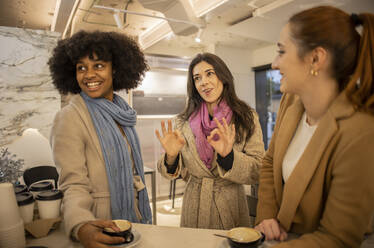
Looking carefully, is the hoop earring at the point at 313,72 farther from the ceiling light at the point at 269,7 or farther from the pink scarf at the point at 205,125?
the ceiling light at the point at 269,7

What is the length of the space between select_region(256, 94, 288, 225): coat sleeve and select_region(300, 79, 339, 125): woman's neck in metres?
0.24

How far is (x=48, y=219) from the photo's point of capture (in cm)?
105

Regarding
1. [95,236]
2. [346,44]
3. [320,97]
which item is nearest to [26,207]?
[95,236]

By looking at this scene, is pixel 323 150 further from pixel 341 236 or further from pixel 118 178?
pixel 118 178

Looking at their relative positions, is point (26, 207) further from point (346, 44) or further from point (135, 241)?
point (346, 44)

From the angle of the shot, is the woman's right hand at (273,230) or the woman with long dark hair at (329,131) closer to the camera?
the woman with long dark hair at (329,131)

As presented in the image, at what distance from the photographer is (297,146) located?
1.13 m

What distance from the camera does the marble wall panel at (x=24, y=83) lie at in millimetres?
2682

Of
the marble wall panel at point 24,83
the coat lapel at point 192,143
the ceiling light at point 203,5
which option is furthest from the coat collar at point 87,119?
the ceiling light at point 203,5

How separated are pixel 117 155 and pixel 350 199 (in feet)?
3.43

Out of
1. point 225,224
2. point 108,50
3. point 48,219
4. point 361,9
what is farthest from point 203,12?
point 48,219

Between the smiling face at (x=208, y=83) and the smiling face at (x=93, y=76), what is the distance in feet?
2.42

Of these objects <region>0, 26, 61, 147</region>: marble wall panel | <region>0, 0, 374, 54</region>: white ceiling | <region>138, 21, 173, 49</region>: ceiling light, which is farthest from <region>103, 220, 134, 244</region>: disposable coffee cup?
<region>138, 21, 173, 49</region>: ceiling light

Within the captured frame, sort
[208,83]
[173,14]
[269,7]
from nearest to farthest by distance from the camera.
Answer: [208,83] < [269,7] < [173,14]
